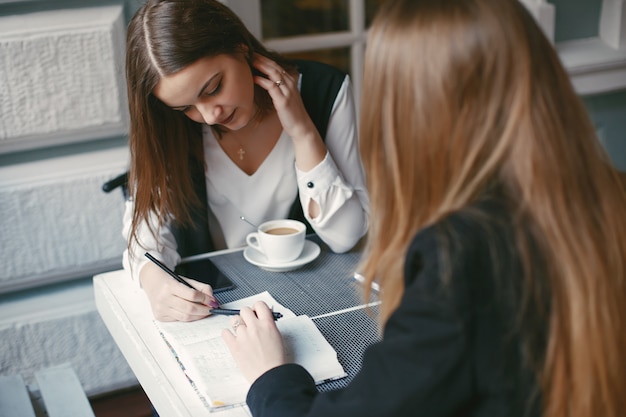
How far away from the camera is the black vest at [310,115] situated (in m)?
1.62

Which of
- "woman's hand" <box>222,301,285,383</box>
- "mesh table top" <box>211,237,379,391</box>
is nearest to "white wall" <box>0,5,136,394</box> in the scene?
"mesh table top" <box>211,237,379,391</box>

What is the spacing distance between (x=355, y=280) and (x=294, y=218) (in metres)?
0.37

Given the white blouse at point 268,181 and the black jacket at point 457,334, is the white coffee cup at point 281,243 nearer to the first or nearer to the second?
the white blouse at point 268,181

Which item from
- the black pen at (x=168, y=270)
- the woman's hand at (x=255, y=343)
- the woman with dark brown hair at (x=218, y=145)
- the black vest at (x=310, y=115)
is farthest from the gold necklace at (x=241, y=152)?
the woman's hand at (x=255, y=343)

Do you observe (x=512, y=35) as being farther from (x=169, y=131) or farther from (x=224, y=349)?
(x=169, y=131)

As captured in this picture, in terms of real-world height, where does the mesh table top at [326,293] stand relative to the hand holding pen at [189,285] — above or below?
below

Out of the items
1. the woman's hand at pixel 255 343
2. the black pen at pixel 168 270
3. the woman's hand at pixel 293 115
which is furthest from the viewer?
the woman's hand at pixel 293 115

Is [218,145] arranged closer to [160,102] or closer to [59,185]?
[160,102]

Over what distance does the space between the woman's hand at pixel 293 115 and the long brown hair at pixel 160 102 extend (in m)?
0.06

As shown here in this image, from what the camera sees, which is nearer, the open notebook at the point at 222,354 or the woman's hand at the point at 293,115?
the open notebook at the point at 222,354

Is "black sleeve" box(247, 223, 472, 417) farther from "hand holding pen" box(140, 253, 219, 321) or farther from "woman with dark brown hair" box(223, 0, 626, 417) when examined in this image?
"hand holding pen" box(140, 253, 219, 321)

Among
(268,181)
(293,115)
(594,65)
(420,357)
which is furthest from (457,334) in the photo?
(594,65)

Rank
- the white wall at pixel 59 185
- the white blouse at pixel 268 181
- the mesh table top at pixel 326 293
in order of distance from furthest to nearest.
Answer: the white wall at pixel 59 185, the white blouse at pixel 268 181, the mesh table top at pixel 326 293

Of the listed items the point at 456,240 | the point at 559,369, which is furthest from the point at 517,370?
the point at 456,240
